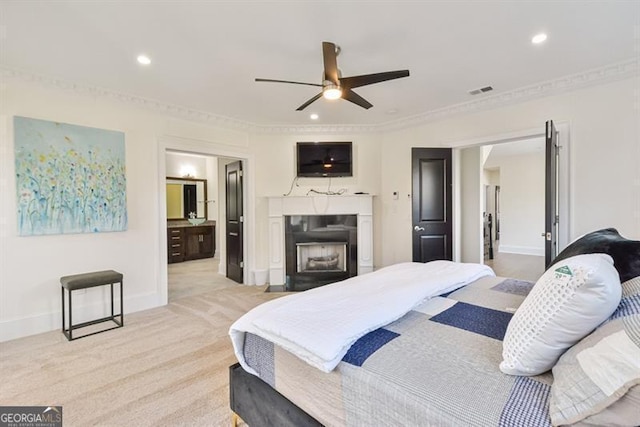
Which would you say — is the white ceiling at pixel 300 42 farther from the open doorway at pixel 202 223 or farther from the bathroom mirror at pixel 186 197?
the bathroom mirror at pixel 186 197

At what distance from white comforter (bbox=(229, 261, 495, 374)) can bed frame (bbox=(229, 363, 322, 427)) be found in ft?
0.34

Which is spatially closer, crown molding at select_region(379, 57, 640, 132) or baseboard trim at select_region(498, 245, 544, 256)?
crown molding at select_region(379, 57, 640, 132)

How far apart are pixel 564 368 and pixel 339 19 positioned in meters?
2.33

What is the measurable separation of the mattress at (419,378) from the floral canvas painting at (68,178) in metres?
2.84

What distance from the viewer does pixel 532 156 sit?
739cm

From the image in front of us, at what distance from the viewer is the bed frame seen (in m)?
1.27

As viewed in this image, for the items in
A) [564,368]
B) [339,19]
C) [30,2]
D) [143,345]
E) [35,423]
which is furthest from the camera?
[143,345]

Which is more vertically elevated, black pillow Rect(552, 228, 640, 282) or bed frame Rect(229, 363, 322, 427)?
black pillow Rect(552, 228, 640, 282)

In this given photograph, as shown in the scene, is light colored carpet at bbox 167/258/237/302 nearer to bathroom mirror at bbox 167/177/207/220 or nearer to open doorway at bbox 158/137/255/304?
open doorway at bbox 158/137/255/304

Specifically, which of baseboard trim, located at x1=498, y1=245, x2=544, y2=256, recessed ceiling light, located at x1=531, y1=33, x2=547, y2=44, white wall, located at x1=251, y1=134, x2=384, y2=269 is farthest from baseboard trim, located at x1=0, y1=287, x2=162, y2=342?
baseboard trim, located at x1=498, y1=245, x2=544, y2=256

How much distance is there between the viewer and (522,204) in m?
7.62

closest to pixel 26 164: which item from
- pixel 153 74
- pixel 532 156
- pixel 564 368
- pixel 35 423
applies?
pixel 153 74

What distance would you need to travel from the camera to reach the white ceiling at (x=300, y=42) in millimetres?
2053

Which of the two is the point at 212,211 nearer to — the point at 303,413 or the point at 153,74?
the point at 153,74
